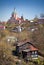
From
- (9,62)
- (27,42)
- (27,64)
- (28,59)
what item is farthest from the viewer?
(27,42)

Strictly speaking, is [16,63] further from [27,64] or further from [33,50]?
[33,50]

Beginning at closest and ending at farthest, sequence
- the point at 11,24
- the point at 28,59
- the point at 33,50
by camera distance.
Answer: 1. the point at 28,59
2. the point at 33,50
3. the point at 11,24

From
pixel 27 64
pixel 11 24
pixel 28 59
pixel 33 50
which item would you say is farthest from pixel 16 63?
pixel 11 24

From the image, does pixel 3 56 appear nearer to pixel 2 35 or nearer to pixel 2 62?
pixel 2 62

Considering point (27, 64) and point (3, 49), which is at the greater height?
point (3, 49)

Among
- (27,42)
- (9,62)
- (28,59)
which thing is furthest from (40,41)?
(9,62)

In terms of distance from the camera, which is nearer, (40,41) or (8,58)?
(8,58)
